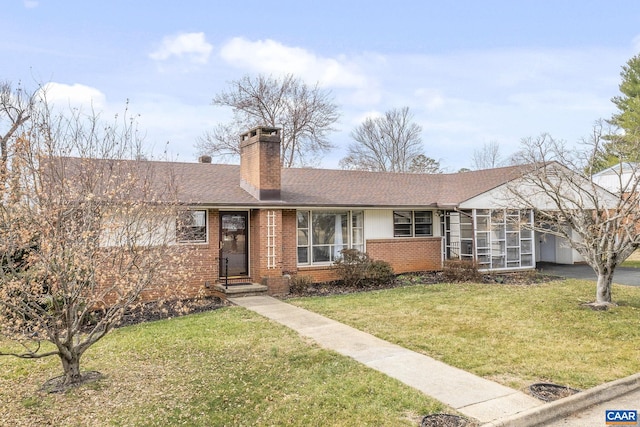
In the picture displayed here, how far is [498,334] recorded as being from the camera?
7.84 metres

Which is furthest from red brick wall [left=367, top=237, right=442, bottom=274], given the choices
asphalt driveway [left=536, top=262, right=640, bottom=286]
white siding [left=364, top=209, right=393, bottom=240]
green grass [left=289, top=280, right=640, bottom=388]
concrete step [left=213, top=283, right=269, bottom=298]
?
concrete step [left=213, top=283, right=269, bottom=298]

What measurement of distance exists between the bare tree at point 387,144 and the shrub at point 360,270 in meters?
26.1

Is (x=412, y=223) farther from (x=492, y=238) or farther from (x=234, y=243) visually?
(x=234, y=243)

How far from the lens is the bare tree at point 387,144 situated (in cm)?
3969

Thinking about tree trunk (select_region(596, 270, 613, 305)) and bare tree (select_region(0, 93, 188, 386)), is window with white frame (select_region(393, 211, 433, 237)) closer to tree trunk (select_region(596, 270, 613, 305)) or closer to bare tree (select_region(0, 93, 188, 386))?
tree trunk (select_region(596, 270, 613, 305))

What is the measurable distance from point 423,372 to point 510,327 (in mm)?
3328

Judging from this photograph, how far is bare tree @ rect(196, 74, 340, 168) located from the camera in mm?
30766

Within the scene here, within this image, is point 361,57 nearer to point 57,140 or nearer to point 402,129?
point 57,140

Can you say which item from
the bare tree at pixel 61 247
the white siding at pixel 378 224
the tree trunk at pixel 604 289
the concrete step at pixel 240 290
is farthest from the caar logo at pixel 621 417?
the white siding at pixel 378 224

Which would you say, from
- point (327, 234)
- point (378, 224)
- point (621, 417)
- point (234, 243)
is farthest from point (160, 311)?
point (621, 417)

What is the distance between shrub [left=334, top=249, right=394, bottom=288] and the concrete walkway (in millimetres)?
4379

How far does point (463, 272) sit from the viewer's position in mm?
14516

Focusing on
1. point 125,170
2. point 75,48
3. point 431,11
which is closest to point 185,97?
point 75,48

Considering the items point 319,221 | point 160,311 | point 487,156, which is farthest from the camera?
point 487,156
